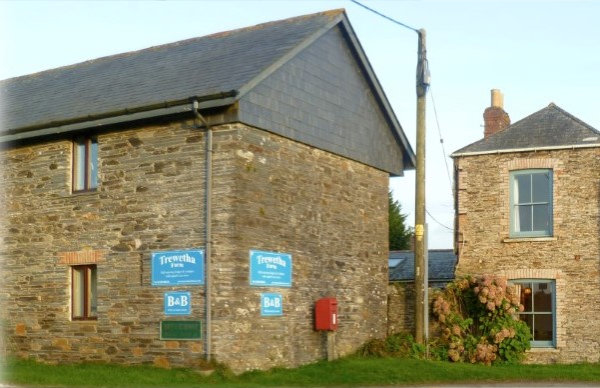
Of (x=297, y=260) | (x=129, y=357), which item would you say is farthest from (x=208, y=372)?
(x=297, y=260)

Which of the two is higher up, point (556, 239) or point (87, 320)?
point (556, 239)

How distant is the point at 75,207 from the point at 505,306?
10.8 metres

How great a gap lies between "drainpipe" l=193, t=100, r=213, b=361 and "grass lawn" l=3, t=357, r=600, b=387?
815 millimetres

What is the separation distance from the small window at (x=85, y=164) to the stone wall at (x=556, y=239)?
9.95m

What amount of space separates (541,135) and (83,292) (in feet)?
41.4

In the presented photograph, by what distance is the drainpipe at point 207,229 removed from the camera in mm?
19000

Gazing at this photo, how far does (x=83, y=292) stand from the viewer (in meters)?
21.4

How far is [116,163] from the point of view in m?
20.9

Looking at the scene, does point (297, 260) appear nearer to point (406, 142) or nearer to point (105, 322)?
point (105, 322)

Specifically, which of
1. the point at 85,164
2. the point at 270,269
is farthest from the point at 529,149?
the point at 85,164

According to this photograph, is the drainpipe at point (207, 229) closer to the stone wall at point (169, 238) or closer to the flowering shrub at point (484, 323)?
the stone wall at point (169, 238)

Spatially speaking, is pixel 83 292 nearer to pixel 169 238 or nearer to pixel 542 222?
pixel 169 238

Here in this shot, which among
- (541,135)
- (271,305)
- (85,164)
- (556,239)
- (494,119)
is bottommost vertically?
(271,305)

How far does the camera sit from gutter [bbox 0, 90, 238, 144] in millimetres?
19156
